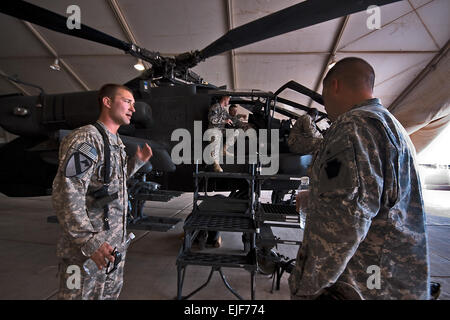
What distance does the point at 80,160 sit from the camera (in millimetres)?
1334

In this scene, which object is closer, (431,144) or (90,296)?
(90,296)

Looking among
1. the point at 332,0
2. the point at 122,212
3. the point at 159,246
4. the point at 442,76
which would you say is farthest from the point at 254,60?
the point at 122,212

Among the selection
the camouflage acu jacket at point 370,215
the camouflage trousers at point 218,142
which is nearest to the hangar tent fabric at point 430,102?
the camouflage trousers at point 218,142

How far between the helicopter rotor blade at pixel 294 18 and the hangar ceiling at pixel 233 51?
490 centimetres

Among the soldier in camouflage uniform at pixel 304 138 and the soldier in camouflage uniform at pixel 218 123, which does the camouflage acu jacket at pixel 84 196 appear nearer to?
the soldier in camouflage uniform at pixel 218 123

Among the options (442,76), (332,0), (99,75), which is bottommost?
(332,0)

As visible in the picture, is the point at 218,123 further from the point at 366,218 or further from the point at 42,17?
the point at 366,218

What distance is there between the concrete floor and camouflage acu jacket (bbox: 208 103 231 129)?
76.6 inches

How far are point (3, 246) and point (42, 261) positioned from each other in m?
0.95

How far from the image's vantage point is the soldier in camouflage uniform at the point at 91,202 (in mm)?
1271

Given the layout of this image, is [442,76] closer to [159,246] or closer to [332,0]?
[332,0]
